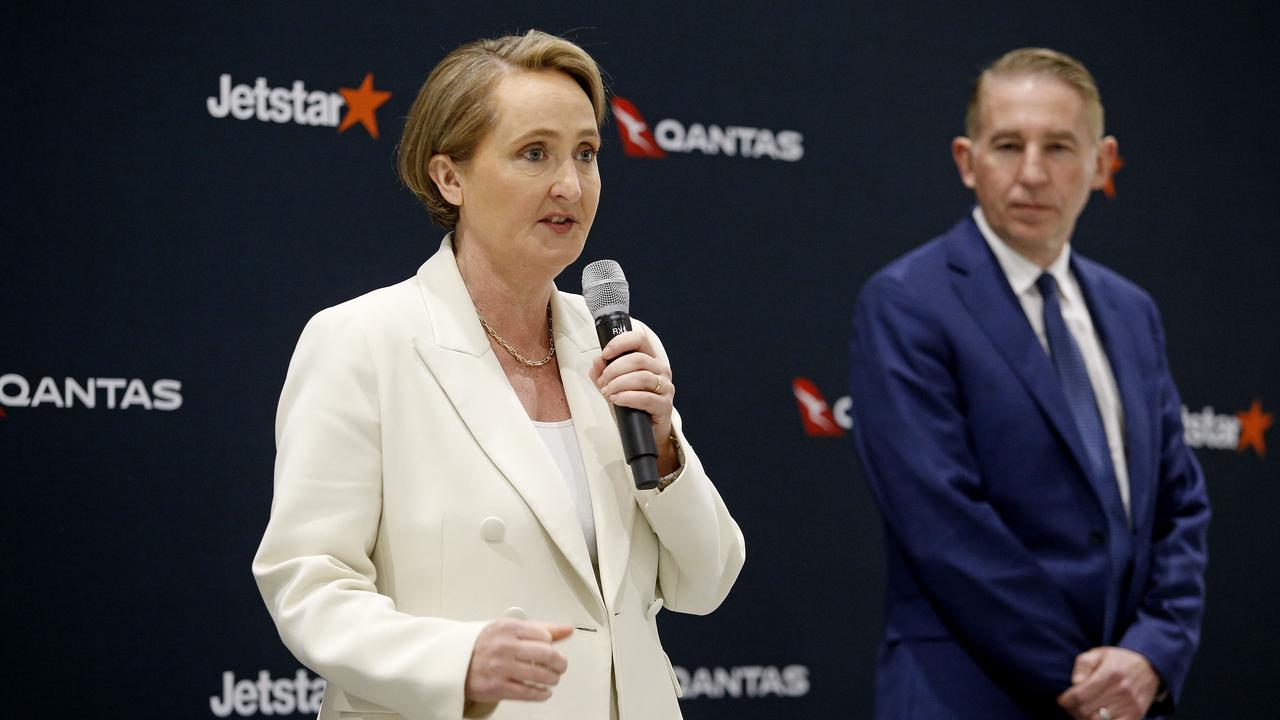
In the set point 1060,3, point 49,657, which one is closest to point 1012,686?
point 49,657

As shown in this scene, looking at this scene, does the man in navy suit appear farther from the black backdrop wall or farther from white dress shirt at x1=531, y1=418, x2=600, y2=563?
white dress shirt at x1=531, y1=418, x2=600, y2=563

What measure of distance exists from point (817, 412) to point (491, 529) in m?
2.03

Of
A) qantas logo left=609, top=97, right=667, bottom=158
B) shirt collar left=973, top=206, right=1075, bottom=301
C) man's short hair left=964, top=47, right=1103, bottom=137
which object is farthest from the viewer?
qantas logo left=609, top=97, right=667, bottom=158

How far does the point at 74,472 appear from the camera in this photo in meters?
2.93

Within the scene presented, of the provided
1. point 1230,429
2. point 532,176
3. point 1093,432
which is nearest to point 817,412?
point 1093,432

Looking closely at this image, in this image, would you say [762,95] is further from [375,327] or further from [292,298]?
[375,327]

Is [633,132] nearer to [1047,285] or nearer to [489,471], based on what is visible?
[1047,285]

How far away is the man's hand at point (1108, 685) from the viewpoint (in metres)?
2.60

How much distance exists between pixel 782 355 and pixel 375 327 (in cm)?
194

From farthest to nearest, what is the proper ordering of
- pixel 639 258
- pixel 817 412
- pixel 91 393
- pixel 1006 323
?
→ pixel 817 412
pixel 639 258
pixel 91 393
pixel 1006 323

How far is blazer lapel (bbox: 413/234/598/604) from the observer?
1.90m

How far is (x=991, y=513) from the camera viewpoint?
2664 mm

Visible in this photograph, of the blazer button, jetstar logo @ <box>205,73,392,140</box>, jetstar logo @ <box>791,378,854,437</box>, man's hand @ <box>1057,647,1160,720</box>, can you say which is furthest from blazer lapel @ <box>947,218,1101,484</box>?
jetstar logo @ <box>205,73,392,140</box>

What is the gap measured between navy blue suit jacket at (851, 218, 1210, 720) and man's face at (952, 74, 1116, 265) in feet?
0.52
